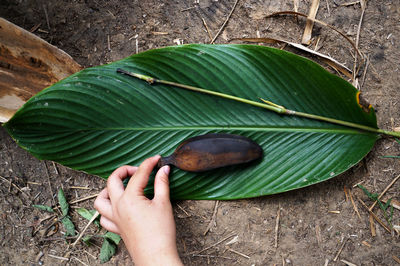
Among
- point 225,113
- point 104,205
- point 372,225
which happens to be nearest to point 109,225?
point 104,205

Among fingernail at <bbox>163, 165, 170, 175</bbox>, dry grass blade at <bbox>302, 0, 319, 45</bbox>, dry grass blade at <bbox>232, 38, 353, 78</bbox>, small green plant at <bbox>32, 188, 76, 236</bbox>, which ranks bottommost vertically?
small green plant at <bbox>32, 188, 76, 236</bbox>

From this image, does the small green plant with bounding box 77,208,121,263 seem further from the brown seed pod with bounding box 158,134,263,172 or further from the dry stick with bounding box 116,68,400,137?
the dry stick with bounding box 116,68,400,137

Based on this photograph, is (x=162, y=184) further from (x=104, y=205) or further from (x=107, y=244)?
(x=107, y=244)

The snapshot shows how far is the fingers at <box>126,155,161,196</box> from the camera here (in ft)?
4.08

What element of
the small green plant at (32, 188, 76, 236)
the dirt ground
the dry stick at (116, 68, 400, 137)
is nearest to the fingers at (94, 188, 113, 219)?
the dirt ground

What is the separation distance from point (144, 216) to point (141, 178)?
0.48 ft

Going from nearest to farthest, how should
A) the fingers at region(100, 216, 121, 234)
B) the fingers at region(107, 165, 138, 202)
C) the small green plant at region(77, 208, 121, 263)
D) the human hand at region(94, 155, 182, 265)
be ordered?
the human hand at region(94, 155, 182, 265) → the fingers at region(107, 165, 138, 202) → the fingers at region(100, 216, 121, 234) → the small green plant at region(77, 208, 121, 263)

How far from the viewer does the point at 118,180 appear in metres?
1.31

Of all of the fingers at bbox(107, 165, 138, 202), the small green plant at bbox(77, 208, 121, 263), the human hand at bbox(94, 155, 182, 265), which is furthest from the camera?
the small green plant at bbox(77, 208, 121, 263)

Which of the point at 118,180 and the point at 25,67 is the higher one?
the point at 25,67

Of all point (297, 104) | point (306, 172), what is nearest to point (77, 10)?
point (297, 104)

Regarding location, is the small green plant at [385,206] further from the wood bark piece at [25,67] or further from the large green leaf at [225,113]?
the wood bark piece at [25,67]

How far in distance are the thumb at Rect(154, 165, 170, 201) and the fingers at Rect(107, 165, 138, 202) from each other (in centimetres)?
12

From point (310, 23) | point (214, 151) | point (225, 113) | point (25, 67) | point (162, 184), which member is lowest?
point (162, 184)
